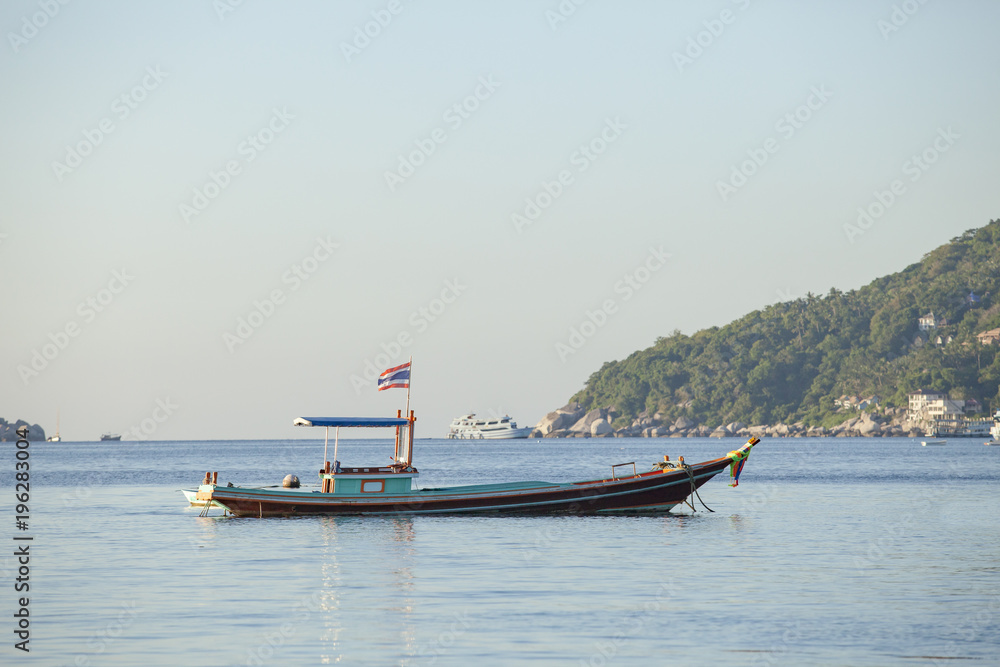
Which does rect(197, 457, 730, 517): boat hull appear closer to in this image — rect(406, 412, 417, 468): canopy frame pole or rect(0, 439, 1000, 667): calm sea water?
rect(0, 439, 1000, 667): calm sea water

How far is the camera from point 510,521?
4316 centimetres

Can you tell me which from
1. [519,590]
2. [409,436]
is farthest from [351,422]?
[519,590]

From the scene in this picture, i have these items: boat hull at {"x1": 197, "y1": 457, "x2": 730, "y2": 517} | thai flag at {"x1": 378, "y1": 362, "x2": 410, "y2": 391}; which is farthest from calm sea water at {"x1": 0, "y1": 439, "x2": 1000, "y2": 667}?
thai flag at {"x1": 378, "y1": 362, "x2": 410, "y2": 391}

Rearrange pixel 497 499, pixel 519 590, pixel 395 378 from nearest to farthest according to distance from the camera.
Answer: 1. pixel 519 590
2. pixel 395 378
3. pixel 497 499

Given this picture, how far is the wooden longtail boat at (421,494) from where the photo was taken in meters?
42.7

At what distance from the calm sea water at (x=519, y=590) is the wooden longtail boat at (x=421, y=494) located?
2.50 ft

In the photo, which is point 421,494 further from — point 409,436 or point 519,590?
point 519,590

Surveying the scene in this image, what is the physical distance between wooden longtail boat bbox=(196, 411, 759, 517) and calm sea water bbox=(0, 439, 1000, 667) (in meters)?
0.76

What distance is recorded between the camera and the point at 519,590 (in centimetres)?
2545

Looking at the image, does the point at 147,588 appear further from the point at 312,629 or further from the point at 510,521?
the point at 510,521

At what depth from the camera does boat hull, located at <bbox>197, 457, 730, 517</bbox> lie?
1684 inches

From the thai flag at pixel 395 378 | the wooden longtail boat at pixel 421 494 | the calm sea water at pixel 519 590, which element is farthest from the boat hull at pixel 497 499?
the thai flag at pixel 395 378

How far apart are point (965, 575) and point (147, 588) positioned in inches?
813

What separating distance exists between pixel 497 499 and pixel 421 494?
10.3 feet
